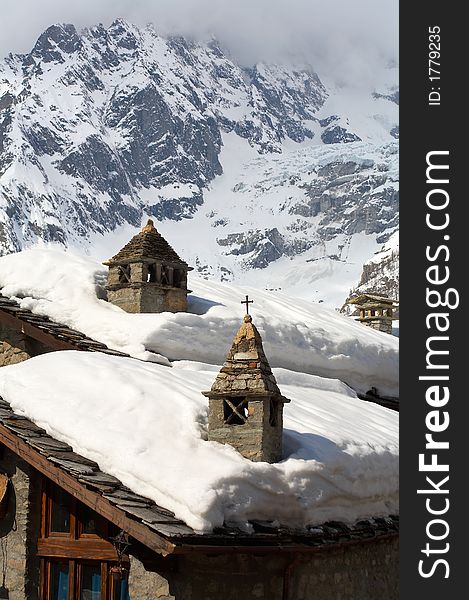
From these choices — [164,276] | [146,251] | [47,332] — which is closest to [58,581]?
[47,332]

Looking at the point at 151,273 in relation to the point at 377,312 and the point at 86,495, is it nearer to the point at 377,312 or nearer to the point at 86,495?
the point at 86,495

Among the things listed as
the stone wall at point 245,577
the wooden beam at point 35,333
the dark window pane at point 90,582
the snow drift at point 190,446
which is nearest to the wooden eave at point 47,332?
the wooden beam at point 35,333

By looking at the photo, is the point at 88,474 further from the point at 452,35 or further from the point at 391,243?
the point at 391,243

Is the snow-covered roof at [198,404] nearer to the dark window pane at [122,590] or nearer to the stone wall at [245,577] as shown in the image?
the stone wall at [245,577]

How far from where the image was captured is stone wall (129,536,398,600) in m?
10.9

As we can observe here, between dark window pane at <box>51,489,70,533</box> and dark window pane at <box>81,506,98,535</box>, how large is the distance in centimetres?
26

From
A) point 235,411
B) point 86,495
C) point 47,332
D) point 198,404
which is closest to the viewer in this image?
point 86,495

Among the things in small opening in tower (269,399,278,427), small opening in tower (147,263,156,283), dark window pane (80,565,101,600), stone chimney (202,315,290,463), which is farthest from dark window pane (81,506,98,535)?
small opening in tower (147,263,156,283)

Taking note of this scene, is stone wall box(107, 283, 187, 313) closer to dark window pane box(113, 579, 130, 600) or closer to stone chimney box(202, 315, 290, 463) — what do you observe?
stone chimney box(202, 315, 290, 463)

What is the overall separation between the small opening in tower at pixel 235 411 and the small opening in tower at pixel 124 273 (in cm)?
774

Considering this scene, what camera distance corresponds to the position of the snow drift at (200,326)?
58.5 feet

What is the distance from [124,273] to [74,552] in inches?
316

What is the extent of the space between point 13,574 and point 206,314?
7380mm

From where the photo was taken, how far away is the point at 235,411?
39.4ft
